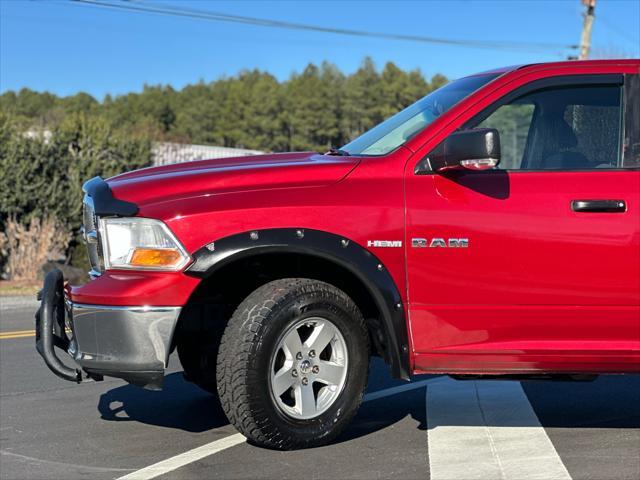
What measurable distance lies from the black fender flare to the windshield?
2.37 feet

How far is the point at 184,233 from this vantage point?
446 centimetres

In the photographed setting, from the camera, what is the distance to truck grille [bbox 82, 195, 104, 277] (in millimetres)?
4691

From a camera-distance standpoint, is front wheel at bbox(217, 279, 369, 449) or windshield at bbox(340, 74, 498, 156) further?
windshield at bbox(340, 74, 498, 156)

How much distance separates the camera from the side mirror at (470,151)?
14.8 feet

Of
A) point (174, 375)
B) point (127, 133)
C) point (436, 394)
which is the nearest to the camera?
point (436, 394)

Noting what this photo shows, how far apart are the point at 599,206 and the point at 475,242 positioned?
2.21 feet

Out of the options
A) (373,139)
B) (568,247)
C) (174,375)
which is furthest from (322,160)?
(174,375)

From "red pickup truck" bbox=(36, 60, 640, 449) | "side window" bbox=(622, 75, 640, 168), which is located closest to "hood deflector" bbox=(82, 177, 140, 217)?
"red pickup truck" bbox=(36, 60, 640, 449)

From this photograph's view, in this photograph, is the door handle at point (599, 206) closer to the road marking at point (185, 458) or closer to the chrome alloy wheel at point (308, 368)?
the chrome alloy wheel at point (308, 368)

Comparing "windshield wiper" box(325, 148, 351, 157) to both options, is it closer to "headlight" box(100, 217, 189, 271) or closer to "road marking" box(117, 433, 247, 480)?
"headlight" box(100, 217, 189, 271)

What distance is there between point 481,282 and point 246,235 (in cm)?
122

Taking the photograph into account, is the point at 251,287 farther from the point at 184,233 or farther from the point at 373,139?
the point at 373,139

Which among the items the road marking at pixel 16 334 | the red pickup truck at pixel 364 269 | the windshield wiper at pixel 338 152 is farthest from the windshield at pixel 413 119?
the road marking at pixel 16 334

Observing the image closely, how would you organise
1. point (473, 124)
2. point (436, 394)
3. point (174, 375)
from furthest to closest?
point (174, 375)
point (436, 394)
point (473, 124)
